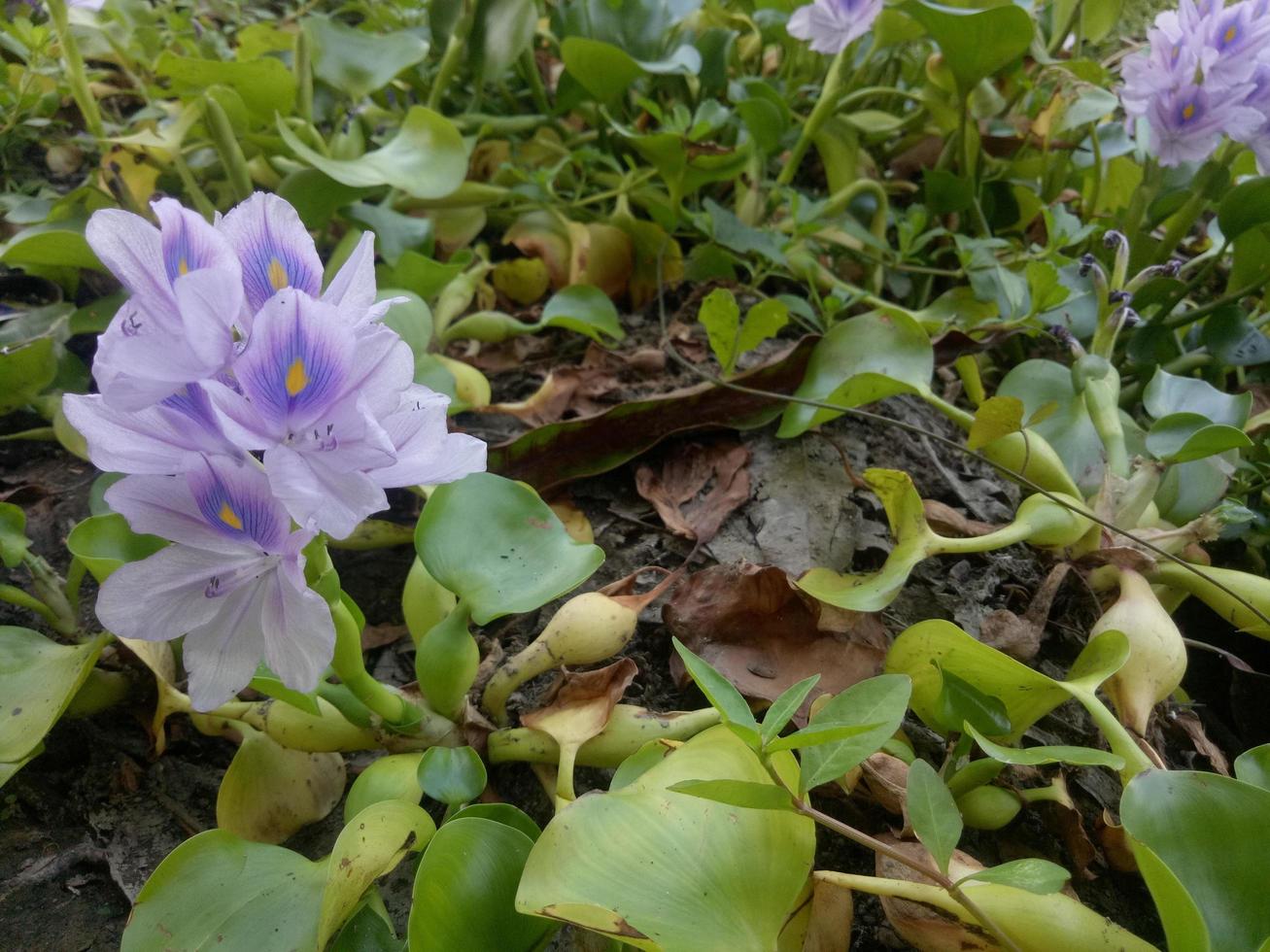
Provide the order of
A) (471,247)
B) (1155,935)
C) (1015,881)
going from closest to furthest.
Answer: (1015,881) < (1155,935) < (471,247)

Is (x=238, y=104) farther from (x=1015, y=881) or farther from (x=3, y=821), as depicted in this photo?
(x=1015, y=881)

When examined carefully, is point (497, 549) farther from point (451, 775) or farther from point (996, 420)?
point (996, 420)

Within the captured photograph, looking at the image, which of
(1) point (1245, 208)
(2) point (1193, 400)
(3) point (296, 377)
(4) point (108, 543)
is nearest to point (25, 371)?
(4) point (108, 543)

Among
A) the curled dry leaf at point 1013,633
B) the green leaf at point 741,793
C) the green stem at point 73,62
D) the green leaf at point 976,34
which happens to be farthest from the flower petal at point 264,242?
the green leaf at point 976,34

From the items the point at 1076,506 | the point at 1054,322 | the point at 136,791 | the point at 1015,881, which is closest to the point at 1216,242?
the point at 1054,322

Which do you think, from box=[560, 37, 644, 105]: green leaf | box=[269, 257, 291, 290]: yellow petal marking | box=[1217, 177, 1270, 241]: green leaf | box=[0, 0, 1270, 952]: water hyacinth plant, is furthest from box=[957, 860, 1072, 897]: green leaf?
box=[560, 37, 644, 105]: green leaf
